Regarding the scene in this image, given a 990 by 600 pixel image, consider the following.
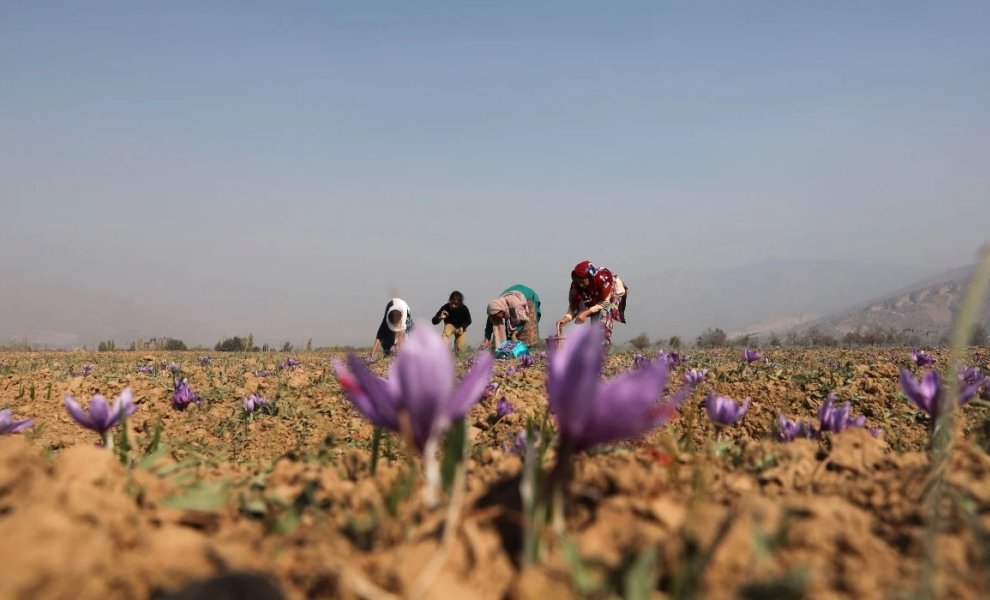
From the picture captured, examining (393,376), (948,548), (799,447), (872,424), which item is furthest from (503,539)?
(872,424)

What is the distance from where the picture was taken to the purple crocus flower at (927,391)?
2.45 m

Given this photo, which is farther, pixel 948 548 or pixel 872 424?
pixel 872 424

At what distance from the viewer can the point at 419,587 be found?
3.65ft

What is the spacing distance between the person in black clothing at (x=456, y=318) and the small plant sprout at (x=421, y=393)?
14.9 m

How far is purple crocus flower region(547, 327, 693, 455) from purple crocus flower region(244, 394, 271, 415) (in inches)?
199

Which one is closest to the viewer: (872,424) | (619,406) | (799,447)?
(619,406)

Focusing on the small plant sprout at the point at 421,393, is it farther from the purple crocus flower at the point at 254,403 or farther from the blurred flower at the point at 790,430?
the purple crocus flower at the point at 254,403

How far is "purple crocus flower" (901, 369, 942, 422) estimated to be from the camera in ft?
8.04

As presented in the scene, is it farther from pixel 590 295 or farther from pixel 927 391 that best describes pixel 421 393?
pixel 590 295

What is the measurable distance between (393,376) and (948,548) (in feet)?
3.82

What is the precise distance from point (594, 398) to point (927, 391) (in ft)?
6.14

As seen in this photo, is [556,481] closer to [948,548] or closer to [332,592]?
[332,592]

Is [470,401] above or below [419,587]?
above

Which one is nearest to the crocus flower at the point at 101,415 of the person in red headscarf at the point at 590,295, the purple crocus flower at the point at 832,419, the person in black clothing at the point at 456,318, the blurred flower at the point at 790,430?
the blurred flower at the point at 790,430
